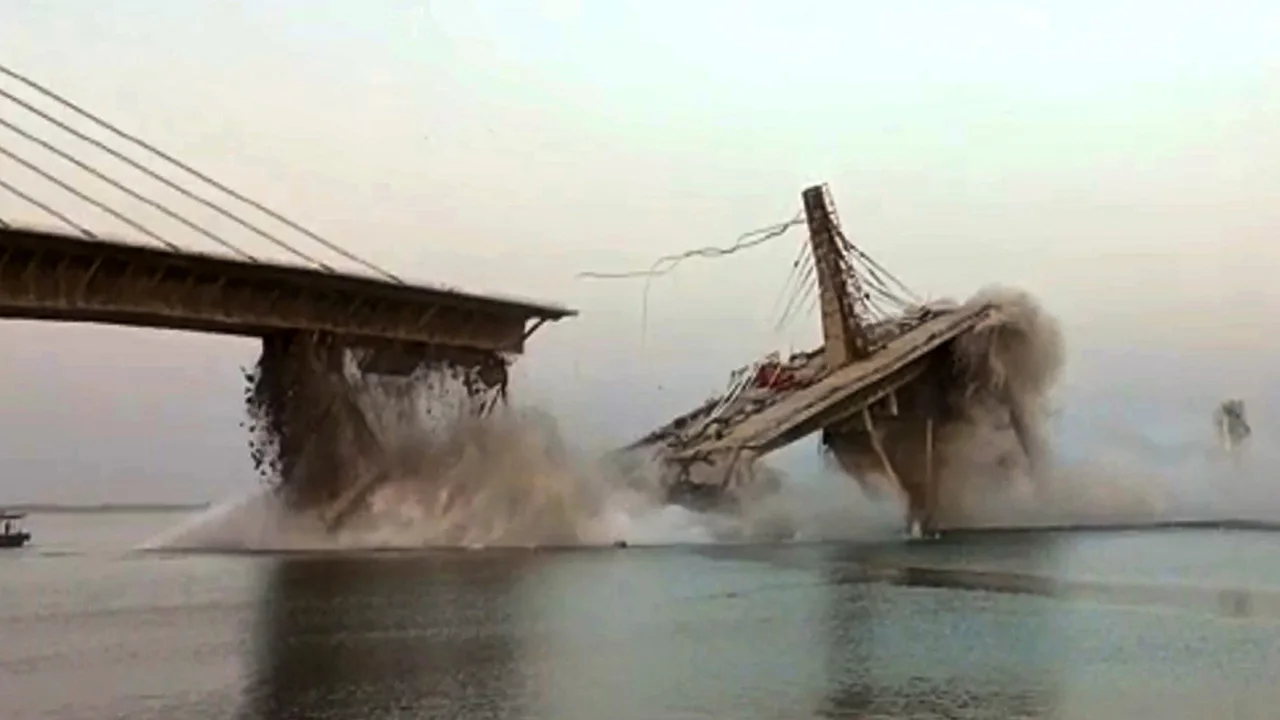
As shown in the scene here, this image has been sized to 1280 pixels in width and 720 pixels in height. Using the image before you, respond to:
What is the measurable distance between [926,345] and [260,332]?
29119 millimetres

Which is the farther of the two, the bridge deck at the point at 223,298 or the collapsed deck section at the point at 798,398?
the collapsed deck section at the point at 798,398

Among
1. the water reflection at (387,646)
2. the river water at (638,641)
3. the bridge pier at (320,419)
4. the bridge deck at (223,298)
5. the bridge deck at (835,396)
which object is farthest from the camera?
the bridge deck at (835,396)

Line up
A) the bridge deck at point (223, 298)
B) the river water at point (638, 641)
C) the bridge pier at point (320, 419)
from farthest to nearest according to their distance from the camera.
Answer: the bridge pier at point (320, 419) < the bridge deck at point (223, 298) < the river water at point (638, 641)

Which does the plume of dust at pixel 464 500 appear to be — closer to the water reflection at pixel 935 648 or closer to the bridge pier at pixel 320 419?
the bridge pier at pixel 320 419

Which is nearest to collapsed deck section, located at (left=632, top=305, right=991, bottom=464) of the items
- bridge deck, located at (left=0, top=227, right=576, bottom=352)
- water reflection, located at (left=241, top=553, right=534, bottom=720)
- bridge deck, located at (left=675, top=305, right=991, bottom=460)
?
bridge deck, located at (left=675, top=305, right=991, bottom=460)

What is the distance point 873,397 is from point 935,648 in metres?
39.0

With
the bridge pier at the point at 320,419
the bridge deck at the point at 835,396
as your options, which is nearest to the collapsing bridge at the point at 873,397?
the bridge deck at the point at 835,396

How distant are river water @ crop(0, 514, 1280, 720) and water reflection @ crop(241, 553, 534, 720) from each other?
0.23 ft

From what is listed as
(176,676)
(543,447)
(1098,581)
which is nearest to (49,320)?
(543,447)

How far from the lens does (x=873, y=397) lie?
204 ft

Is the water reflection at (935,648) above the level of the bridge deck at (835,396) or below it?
below

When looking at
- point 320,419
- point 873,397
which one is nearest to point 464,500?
point 320,419

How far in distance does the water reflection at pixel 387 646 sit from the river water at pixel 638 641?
2.7 inches

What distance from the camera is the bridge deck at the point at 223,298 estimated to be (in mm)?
42000
